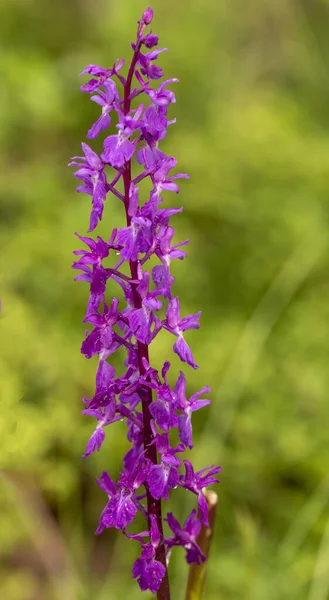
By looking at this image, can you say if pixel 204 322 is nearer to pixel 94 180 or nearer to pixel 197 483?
pixel 197 483

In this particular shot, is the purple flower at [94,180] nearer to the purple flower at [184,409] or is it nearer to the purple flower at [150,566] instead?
the purple flower at [184,409]

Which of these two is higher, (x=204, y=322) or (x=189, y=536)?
(x=204, y=322)

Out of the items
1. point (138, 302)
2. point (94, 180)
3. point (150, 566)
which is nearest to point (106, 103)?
point (94, 180)

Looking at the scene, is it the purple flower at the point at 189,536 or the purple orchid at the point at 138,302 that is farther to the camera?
the purple flower at the point at 189,536

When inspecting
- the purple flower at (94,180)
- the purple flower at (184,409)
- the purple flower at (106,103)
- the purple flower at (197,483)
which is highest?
the purple flower at (106,103)

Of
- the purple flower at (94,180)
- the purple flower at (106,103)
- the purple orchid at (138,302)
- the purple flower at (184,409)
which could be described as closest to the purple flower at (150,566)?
the purple orchid at (138,302)

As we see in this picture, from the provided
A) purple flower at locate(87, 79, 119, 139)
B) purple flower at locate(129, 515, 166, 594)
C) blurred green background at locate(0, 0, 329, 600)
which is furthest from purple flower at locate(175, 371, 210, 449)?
blurred green background at locate(0, 0, 329, 600)

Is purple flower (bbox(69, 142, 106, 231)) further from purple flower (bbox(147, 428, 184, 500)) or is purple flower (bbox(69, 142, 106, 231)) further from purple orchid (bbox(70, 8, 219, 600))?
purple flower (bbox(147, 428, 184, 500))

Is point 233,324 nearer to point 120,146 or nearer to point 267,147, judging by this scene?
point 267,147
